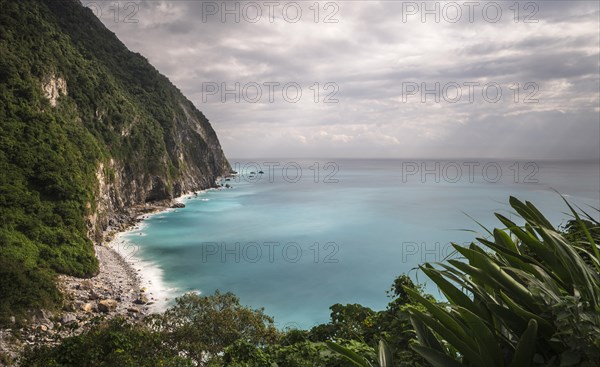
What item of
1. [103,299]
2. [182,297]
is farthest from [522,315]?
[103,299]

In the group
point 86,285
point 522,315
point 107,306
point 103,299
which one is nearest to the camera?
point 522,315

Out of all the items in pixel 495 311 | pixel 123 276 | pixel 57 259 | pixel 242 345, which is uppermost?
pixel 495 311

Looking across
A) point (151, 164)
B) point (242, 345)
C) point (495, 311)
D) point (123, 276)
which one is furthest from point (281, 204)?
point (495, 311)

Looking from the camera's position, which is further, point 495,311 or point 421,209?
point 421,209

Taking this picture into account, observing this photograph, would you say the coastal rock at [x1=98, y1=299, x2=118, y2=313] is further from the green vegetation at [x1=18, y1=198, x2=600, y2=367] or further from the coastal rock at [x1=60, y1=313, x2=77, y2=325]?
the green vegetation at [x1=18, y1=198, x2=600, y2=367]

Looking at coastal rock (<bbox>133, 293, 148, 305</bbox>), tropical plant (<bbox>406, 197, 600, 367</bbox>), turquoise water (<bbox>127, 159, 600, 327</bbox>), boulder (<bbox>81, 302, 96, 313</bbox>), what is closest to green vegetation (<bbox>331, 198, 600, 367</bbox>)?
tropical plant (<bbox>406, 197, 600, 367</bbox>)

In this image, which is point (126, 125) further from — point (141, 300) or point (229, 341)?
point (229, 341)

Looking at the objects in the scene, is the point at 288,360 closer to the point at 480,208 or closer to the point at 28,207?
the point at 28,207
